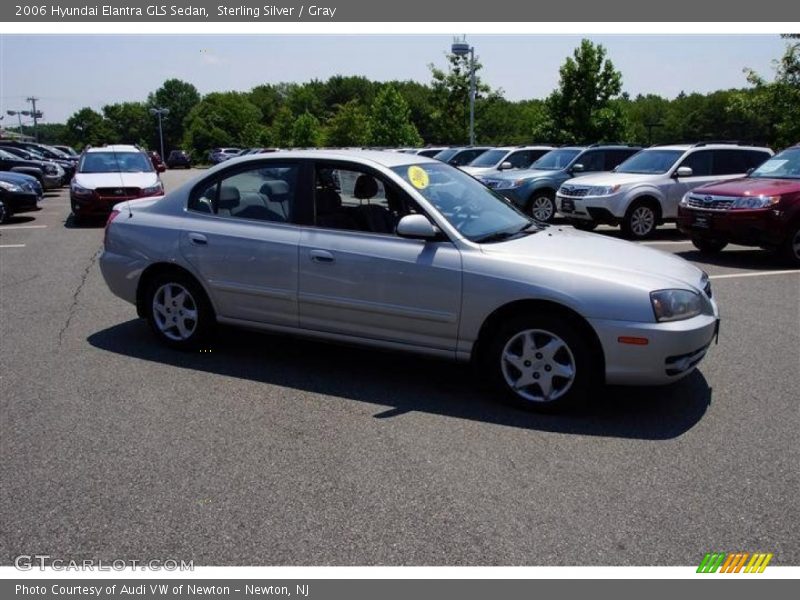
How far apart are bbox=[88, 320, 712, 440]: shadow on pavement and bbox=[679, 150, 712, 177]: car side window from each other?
948 cm

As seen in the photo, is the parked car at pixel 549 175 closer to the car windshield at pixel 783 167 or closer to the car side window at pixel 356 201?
the car windshield at pixel 783 167

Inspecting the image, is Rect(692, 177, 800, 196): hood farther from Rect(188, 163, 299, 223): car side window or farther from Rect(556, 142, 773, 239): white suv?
Rect(188, 163, 299, 223): car side window

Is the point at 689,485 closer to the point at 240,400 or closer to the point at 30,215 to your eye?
the point at 240,400

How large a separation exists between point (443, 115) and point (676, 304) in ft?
122

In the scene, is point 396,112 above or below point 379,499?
above

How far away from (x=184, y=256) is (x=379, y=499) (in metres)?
3.08

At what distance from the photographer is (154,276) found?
19.7 ft

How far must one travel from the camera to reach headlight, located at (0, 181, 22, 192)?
16500mm

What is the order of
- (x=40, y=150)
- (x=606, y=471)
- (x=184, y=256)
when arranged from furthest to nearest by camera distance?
(x=40, y=150)
(x=184, y=256)
(x=606, y=471)

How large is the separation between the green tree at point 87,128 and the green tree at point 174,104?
8380mm

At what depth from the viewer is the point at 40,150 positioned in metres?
32.9

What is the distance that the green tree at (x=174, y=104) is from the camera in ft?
400

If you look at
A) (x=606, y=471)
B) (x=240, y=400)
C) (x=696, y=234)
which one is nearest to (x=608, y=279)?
(x=606, y=471)

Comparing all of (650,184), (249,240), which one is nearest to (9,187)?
(249,240)
